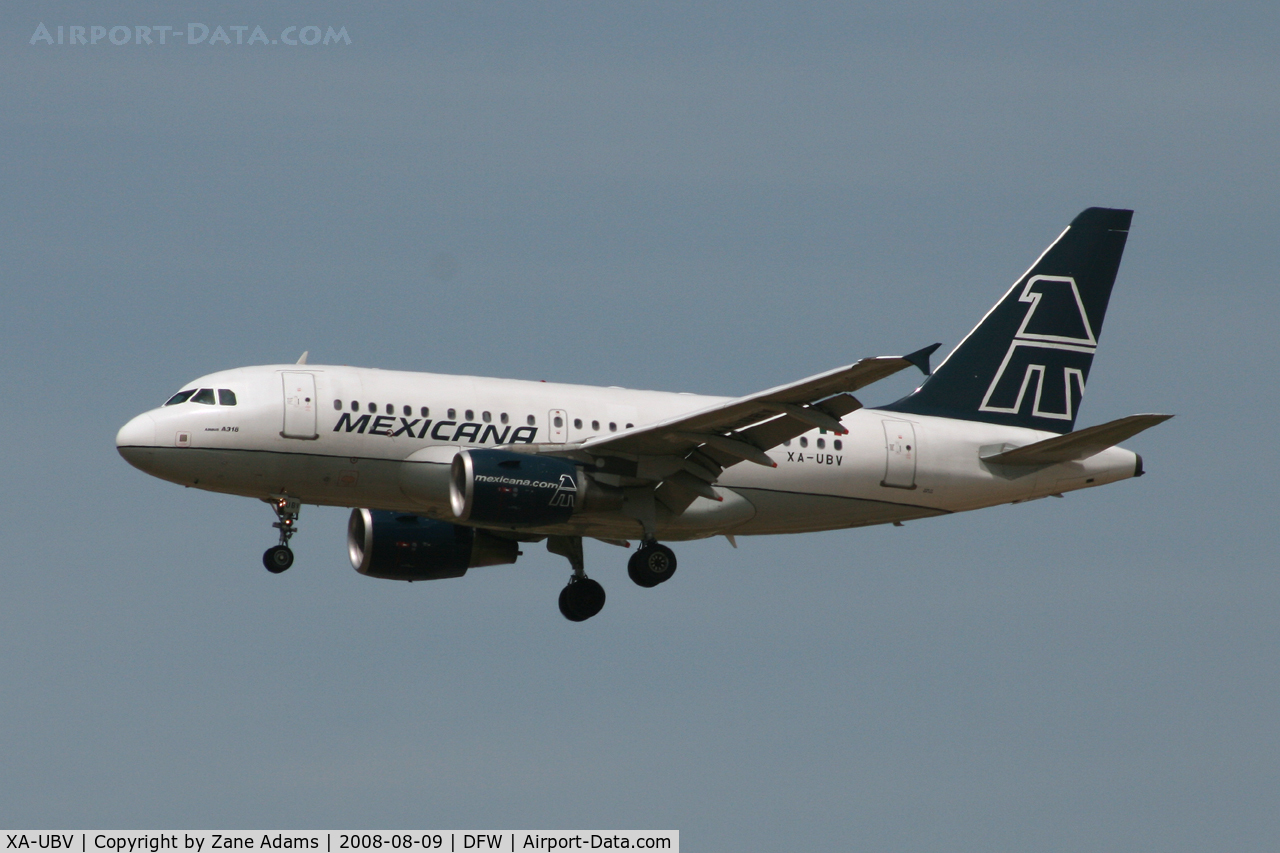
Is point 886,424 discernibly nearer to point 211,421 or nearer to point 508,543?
point 508,543

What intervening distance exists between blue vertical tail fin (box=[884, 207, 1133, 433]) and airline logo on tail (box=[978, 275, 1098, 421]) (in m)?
0.02

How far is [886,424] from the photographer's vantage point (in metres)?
43.3

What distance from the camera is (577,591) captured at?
44625mm

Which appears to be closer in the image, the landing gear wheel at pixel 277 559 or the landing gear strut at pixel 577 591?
the landing gear wheel at pixel 277 559

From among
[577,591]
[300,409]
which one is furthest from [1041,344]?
[300,409]

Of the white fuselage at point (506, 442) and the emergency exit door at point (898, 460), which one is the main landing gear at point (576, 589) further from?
the emergency exit door at point (898, 460)

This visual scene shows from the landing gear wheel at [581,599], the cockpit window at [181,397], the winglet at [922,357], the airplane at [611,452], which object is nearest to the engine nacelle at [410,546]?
the airplane at [611,452]

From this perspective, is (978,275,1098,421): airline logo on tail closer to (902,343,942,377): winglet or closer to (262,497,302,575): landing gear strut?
(902,343,942,377): winglet

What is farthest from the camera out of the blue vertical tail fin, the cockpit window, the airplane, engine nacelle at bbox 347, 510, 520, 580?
the blue vertical tail fin

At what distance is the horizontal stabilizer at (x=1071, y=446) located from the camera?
39.4 m

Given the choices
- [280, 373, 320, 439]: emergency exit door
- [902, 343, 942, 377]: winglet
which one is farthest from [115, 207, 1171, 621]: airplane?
[902, 343, 942, 377]: winglet

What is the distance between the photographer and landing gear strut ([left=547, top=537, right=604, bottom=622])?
44625 mm

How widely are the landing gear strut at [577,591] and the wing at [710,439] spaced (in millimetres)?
4536

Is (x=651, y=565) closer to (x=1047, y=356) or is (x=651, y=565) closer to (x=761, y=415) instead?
(x=761, y=415)
